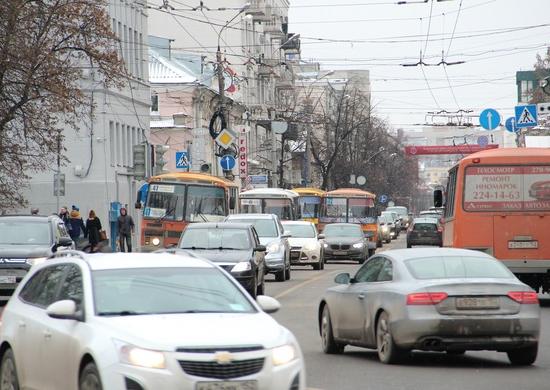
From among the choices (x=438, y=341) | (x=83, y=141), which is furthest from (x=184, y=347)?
(x=83, y=141)

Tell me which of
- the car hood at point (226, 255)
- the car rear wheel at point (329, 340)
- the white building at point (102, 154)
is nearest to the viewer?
the car rear wheel at point (329, 340)

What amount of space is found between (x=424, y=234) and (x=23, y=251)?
134 ft

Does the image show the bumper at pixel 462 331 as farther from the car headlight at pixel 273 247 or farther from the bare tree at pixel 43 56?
the bare tree at pixel 43 56

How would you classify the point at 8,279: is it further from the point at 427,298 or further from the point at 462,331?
the point at 462,331

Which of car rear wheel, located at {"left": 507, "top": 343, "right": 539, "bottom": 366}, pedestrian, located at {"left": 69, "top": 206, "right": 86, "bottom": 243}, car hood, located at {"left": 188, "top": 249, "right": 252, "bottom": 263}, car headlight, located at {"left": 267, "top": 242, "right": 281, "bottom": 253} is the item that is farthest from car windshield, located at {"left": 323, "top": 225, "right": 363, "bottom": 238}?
car rear wheel, located at {"left": 507, "top": 343, "right": 539, "bottom": 366}

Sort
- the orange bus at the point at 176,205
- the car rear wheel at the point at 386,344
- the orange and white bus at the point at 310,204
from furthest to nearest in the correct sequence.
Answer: the orange and white bus at the point at 310,204 → the orange bus at the point at 176,205 → the car rear wheel at the point at 386,344

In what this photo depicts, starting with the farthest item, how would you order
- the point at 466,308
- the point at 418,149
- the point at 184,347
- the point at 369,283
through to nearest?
1. the point at 418,149
2. the point at 369,283
3. the point at 466,308
4. the point at 184,347

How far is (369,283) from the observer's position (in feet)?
52.0

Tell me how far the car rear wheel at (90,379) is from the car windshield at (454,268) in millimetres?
6016

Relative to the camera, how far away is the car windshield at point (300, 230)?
4269cm

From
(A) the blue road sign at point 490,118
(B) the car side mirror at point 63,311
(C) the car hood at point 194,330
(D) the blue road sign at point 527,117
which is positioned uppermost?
(A) the blue road sign at point 490,118

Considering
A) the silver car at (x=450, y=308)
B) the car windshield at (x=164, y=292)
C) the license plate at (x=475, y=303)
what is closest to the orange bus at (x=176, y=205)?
the silver car at (x=450, y=308)

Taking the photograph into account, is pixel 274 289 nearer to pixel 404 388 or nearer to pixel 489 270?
pixel 489 270

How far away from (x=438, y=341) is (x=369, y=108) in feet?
320
